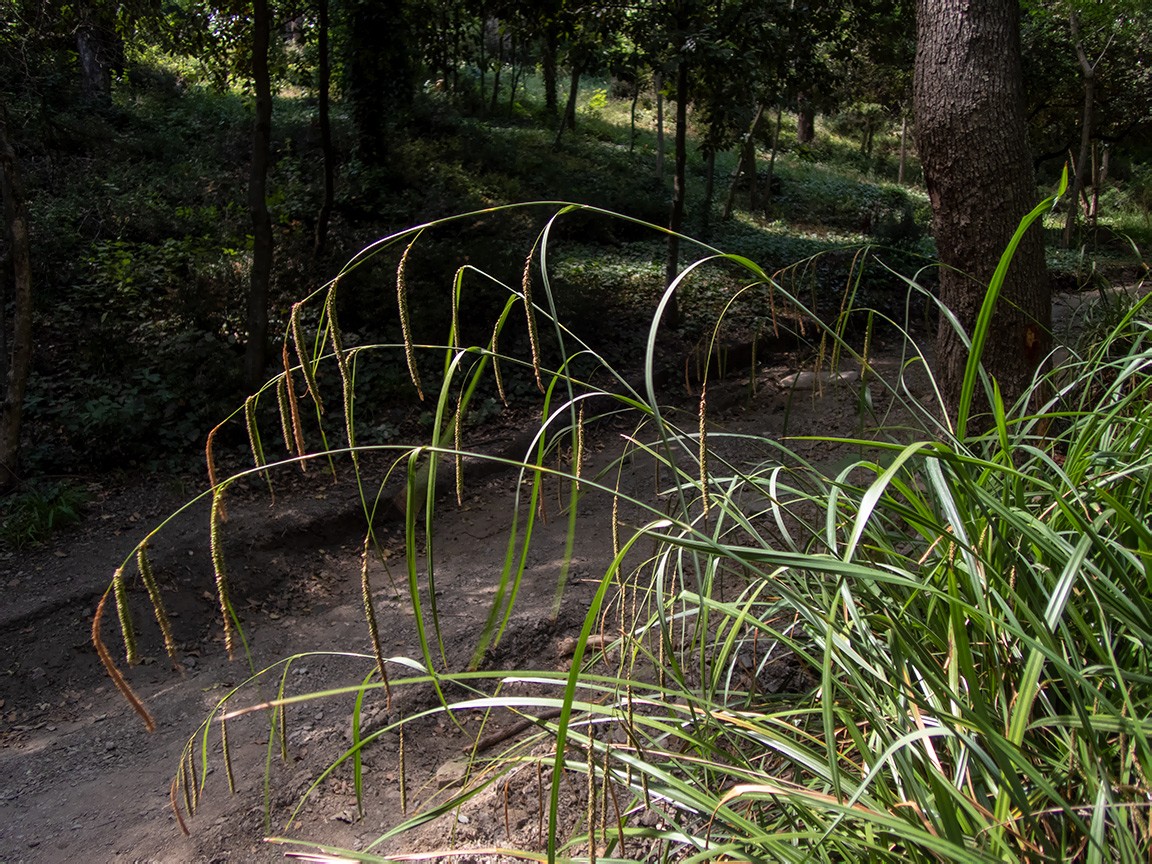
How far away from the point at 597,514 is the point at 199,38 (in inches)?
229

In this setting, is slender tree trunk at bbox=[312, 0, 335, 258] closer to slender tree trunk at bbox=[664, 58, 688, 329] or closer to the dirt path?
the dirt path

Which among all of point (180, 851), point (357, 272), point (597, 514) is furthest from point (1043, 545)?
point (357, 272)

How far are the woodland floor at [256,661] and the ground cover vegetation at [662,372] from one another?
0.17m

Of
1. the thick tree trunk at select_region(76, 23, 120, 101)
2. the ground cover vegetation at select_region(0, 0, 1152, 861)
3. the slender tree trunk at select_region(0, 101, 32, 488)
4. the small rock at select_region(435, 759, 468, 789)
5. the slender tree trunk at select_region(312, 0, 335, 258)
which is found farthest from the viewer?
the thick tree trunk at select_region(76, 23, 120, 101)

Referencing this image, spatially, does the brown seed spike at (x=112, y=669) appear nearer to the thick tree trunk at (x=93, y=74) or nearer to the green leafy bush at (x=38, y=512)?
the green leafy bush at (x=38, y=512)

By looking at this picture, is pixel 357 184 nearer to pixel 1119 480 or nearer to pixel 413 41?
pixel 413 41

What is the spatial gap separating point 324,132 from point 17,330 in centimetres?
371

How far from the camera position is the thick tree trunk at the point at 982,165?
2.72m

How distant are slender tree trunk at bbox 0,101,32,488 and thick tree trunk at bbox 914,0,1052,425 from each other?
4.98 meters

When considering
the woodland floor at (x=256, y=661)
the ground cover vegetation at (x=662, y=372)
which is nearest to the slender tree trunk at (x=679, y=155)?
the ground cover vegetation at (x=662, y=372)

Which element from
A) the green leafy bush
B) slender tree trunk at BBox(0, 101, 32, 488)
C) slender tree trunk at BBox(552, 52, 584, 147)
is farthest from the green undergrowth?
slender tree trunk at BBox(552, 52, 584, 147)

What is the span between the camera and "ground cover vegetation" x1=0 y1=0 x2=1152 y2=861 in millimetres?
945

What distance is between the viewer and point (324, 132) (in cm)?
708

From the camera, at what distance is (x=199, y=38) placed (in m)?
6.61
